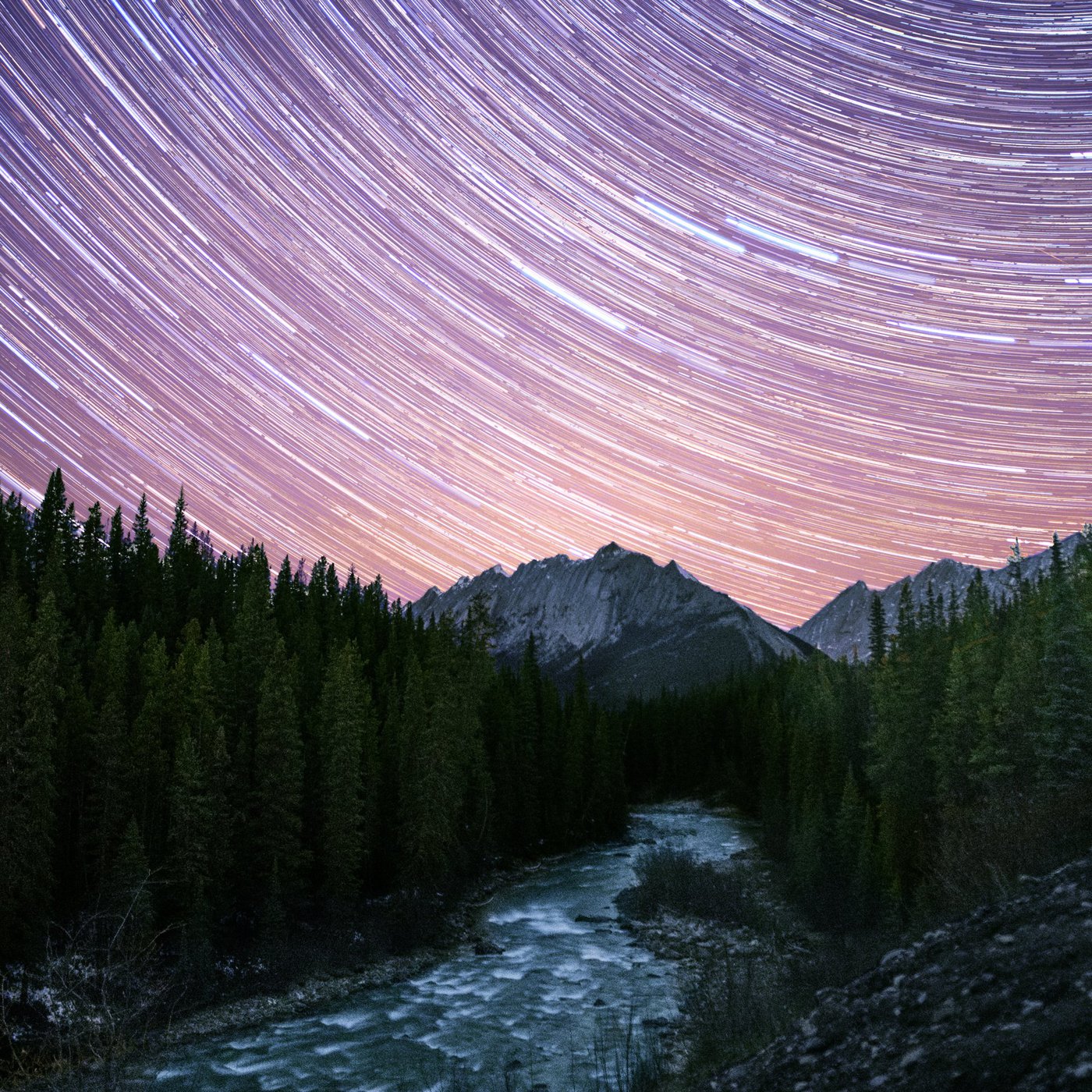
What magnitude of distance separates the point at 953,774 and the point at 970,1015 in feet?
124

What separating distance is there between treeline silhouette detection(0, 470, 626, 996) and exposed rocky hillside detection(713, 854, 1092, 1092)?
1733 centimetres

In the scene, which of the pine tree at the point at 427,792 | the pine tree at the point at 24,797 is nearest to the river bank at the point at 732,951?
the pine tree at the point at 427,792

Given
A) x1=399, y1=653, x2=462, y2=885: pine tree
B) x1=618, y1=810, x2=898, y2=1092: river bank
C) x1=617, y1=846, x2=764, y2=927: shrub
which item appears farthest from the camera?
x1=399, y1=653, x2=462, y2=885: pine tree

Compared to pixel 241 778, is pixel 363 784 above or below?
below

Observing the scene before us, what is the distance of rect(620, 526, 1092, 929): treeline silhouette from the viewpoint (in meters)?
27.8

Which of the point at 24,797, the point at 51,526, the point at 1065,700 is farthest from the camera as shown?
the point at 51,526

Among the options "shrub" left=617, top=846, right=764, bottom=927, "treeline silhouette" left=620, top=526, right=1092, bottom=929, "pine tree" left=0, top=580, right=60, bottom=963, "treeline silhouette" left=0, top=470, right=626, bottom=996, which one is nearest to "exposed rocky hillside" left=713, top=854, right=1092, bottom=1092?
"treeline silhouette" left=620, top=526, right=1092, bottom=929

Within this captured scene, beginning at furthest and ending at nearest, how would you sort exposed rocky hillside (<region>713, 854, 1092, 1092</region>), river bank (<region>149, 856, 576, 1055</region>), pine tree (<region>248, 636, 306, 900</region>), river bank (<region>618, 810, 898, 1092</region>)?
1. pine tree (<region>248, 636, 306, 900</region>)
2. river bank (<region>149, 856, 576, 1055</region>)
3. river bank (<region>618, 810, 898, 1092</region>)
4. exposed rocky hillside (<region>713, 854, 1092, 1092</region>)

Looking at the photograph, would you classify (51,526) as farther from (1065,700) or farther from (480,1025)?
(1065,700)

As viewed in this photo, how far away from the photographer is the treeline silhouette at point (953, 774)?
27.8 metres

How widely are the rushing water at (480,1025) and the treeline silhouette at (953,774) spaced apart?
1030 cm

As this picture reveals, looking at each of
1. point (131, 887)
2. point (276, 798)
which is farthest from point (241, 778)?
point (131, 887)

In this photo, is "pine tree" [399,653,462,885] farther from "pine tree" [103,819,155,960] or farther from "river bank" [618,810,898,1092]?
"pine tree" [103,819,155,960]

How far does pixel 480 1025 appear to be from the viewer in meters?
27.5
